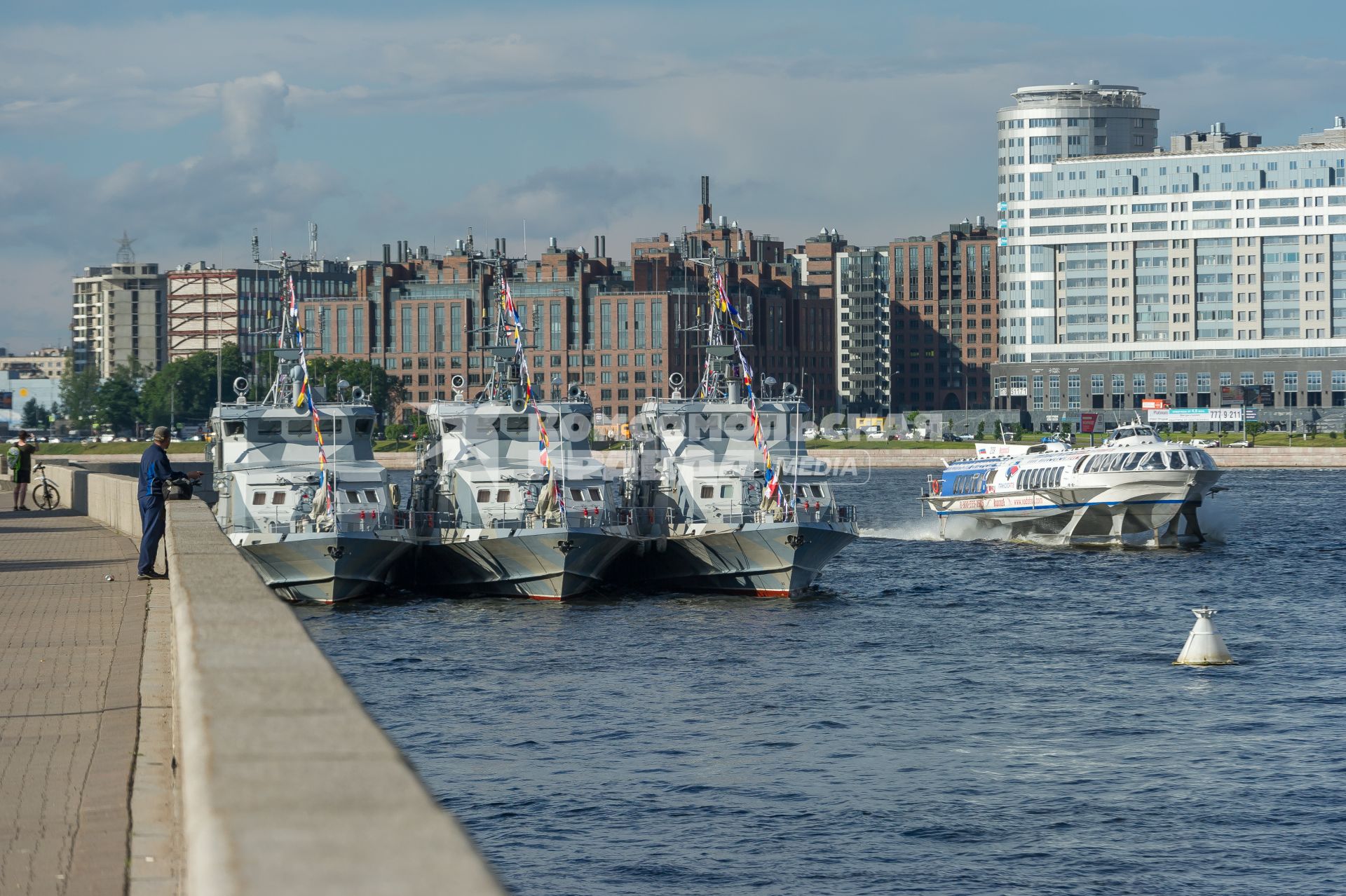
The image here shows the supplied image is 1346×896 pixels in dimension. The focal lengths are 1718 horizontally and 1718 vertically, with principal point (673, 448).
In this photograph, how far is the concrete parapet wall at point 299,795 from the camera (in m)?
5.12

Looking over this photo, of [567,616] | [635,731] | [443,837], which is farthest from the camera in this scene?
[567,616]

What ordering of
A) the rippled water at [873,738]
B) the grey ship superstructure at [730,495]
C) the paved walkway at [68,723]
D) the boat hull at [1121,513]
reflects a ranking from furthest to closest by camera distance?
the boat hull at [1121,513], the grey ship superstructure at [730,495], the rippled water at [873,738], the paved walkway at [68,723]

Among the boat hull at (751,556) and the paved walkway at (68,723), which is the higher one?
the paved walkway at (68,723)

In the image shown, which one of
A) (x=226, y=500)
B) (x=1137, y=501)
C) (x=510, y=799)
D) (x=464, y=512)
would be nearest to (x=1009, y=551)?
(x=1137, y=501)

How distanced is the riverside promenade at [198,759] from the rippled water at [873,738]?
586cm

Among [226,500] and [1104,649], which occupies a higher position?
[226,500]

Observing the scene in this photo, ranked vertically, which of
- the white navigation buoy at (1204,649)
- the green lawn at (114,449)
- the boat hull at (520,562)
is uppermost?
the green lawn at (114,449)

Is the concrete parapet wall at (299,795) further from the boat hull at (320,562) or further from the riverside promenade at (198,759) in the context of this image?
the boat hull at (320,562)

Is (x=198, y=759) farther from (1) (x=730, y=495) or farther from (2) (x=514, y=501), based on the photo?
(1) (x=730, y=495)

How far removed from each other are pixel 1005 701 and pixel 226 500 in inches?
1002

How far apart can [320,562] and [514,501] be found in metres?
6.46

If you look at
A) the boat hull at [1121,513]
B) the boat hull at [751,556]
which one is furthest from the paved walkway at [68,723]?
the boat hull at [1121,513]

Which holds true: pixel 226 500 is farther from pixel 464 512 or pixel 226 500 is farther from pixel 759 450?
pixel 759 450

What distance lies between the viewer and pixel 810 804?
993 inches
